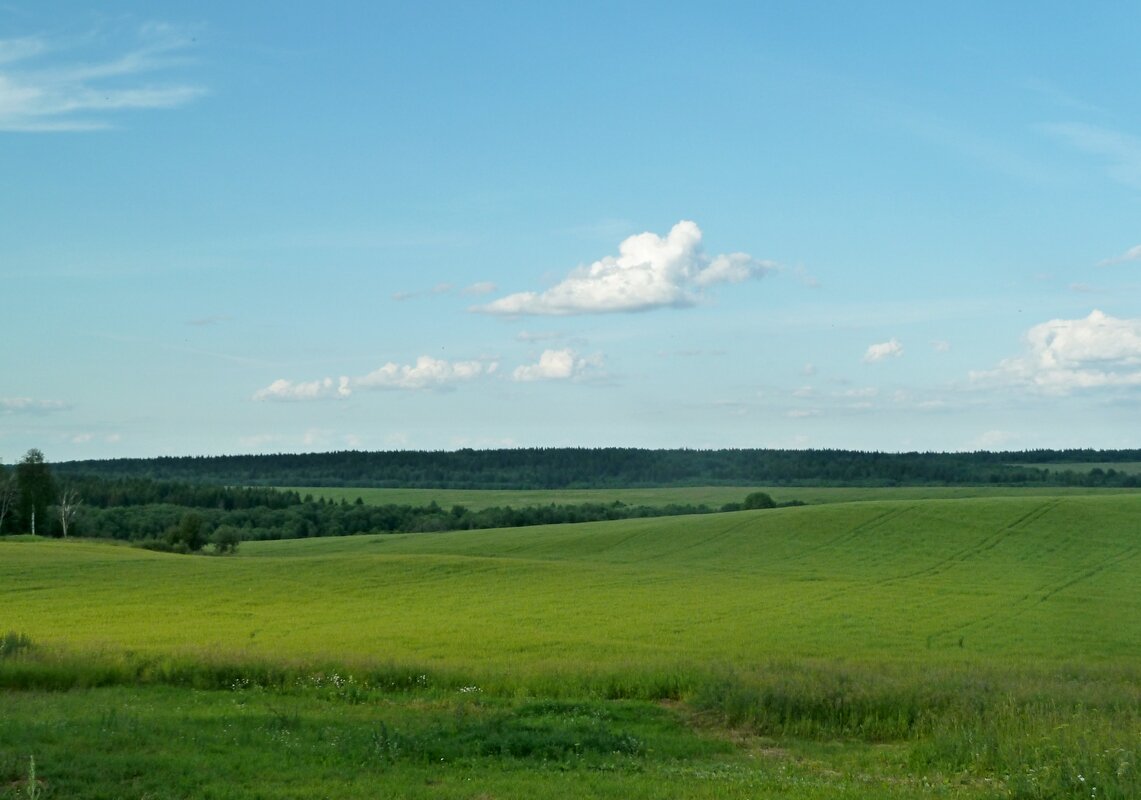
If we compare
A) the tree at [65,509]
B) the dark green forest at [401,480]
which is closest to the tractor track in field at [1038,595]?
the dark green forest at [401,480]

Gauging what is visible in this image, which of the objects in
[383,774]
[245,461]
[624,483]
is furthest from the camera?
[245,461]

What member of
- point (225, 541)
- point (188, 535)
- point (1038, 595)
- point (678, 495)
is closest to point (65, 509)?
point (188, 535)

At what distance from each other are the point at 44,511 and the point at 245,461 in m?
110

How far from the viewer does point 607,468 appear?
173375mm

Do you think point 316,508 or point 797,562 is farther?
point 316,508

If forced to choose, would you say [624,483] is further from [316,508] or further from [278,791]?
[278,791]

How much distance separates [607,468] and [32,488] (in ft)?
323

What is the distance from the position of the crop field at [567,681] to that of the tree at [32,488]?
146 feet

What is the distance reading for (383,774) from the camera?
476 inches

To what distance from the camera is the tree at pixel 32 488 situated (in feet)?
288

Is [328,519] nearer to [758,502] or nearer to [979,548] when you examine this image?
[758,502]

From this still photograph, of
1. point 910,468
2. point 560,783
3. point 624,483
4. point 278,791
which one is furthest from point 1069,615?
point 624,483

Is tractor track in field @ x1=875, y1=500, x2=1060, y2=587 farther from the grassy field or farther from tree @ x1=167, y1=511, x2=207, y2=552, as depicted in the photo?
tree @ x1=167, y1=511, x2=207, y2=552

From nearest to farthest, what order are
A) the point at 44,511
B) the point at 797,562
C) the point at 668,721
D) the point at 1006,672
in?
the point at 668,721 → the point at 1006,672 → the point at 797,562 → the point at 44,511
